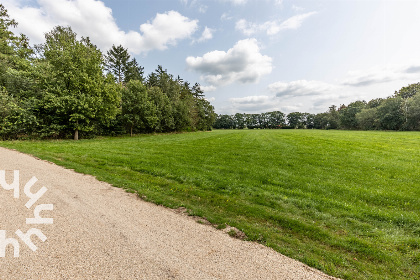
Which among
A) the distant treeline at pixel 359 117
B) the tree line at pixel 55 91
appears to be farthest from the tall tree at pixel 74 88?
the distant treeline at pixel 359 117

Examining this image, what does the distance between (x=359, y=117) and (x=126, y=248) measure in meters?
97.9

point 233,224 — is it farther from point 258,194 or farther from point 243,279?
point 258,194

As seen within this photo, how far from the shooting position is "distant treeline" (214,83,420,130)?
202 feet

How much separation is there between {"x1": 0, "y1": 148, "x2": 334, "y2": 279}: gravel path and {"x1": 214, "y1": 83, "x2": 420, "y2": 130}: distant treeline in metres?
83.7

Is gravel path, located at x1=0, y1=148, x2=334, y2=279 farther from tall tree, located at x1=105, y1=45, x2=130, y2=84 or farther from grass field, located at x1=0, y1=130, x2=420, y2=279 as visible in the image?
tall tree, located at x1=105, y1=45, x2=130, y2=84

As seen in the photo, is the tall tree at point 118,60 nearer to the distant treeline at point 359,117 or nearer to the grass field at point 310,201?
the grass field at point 310,201

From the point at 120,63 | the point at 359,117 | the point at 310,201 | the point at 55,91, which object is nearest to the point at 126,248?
the point at 310,201

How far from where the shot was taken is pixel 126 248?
11.9 ft

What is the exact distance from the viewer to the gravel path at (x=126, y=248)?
3.04m

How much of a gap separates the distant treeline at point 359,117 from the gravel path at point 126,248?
83.7 metres

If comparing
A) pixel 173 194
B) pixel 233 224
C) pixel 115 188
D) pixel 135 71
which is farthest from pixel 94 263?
pixel 135 71
